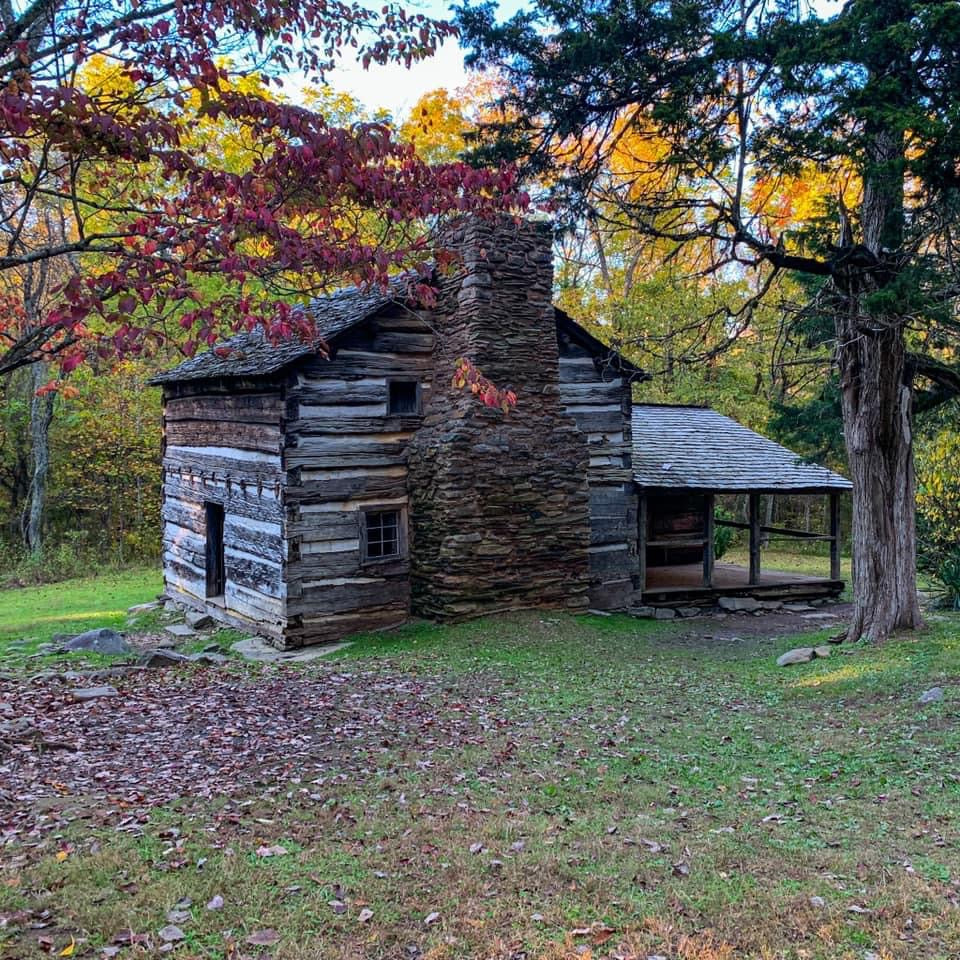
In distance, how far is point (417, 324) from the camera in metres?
14.6

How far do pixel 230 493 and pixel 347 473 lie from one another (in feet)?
9.27

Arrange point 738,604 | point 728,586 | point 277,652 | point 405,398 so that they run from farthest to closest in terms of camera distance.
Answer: point 728,586 < point 738,604 < point 405,398 < point 277,652

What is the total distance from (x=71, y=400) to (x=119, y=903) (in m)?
24.3

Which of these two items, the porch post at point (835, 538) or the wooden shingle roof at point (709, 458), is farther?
the porch post at point (835, 538)

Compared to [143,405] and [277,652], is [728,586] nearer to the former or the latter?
[277,652]

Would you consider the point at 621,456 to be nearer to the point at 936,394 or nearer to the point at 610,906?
the point at 936,394

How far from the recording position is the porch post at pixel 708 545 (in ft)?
57.9

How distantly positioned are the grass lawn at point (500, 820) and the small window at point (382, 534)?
155 inches

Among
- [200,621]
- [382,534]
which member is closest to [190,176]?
[382,534]

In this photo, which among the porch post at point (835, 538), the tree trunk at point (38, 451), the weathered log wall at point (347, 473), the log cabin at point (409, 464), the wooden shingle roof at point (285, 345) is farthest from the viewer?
the tree trunk at point (38, 451)

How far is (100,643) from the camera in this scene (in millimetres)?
12695

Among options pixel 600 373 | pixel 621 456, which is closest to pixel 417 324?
pixel 600 373

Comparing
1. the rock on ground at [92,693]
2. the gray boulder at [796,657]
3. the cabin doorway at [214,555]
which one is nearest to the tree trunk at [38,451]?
the cabin doorway at [214,555]

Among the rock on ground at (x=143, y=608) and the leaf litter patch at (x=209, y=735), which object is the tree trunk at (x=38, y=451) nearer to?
the rock on ground at (x=143, y=608)
